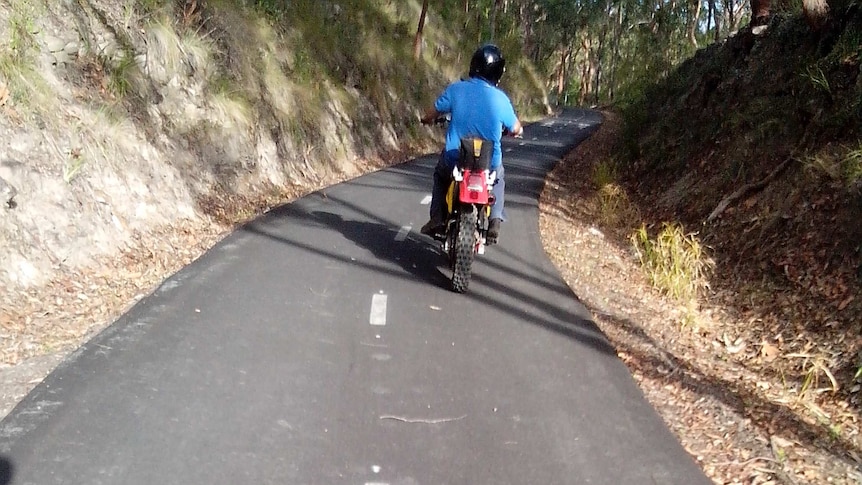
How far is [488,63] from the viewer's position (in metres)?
7.94

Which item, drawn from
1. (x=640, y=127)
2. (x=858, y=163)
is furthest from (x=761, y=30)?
(x=858, y=163)

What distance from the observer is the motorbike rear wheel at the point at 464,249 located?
7734 millimetres

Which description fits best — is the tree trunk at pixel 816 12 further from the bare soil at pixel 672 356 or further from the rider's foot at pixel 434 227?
the rider's foot at pixel 434 227

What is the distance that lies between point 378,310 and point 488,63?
2.73 m

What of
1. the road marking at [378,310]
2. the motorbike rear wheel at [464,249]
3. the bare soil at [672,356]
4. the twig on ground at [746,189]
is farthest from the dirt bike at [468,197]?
the twig on ground at [746,189]

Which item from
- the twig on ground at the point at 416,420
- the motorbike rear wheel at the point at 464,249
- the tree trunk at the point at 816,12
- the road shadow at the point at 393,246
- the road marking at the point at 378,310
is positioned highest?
the tree trunk at the point at 816,12

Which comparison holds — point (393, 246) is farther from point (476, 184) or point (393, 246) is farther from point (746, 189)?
point (746, 189)

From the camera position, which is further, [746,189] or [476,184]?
[746,189]

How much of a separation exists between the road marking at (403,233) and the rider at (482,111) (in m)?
2.02

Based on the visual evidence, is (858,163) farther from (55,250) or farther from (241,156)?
(241,156)

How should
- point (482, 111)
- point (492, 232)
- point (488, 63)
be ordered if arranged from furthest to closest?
point (492, 232)
point (482, 111)
point (488, 63)

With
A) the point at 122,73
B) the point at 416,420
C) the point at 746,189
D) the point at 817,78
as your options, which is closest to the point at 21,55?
the point at 122,73

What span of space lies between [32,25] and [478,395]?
Result: 712 centimetres

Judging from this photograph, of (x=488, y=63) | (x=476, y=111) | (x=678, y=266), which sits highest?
(x=488, y=63)
